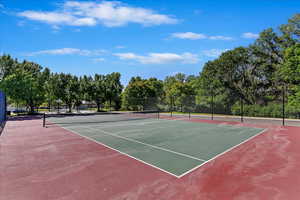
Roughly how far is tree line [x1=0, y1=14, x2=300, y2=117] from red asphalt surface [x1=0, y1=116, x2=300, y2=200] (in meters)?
17.1

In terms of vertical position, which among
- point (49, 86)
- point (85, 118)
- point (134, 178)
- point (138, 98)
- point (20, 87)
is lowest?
point (85, 118)

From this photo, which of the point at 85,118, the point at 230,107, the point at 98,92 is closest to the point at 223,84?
the point at 230,107

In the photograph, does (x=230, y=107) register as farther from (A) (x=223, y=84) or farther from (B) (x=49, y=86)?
(B) (x=49, y=86)

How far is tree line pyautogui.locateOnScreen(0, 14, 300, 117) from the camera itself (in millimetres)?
21172

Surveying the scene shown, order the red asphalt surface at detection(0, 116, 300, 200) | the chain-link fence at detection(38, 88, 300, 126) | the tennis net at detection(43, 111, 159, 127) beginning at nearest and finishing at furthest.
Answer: the red asphalt surface at detection(0, 116, 300, 200)
the tennis net at detection(43, 111, 159, 127)
the chain-link fence at detection(38, 88, 300, 126)

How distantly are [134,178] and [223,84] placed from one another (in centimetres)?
2636

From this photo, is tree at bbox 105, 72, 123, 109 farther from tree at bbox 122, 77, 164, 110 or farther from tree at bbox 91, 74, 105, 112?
tree at bbox 122, 77, 164, 110

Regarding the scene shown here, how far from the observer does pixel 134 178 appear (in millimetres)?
4031

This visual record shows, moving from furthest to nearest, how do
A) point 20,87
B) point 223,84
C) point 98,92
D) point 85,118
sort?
1. point 98,92
2. point 223,84
3. point 20,87
4. point 85,118

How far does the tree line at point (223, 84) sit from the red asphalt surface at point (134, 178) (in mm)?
17133

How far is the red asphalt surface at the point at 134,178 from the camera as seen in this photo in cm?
334

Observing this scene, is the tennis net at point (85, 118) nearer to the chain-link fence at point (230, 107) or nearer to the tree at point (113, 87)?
the chain-link fence at point (230, 107)

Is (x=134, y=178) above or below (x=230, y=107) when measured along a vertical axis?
below

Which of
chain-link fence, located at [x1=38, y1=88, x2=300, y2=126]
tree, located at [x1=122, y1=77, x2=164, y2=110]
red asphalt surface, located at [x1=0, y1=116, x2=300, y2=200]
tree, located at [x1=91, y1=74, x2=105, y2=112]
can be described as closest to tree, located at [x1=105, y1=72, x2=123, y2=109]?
tree, located at [x1=91, y1=74, x2=105, y2=112]
